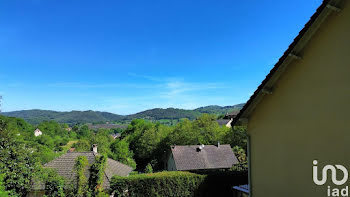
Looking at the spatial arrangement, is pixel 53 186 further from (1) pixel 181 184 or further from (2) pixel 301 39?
(2) pixel 301 39

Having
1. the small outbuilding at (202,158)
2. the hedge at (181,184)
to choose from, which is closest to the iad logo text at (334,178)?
the hedge at (181,184)

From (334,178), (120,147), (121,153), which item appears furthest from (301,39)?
(120,147)

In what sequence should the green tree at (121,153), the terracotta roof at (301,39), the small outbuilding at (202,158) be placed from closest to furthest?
the terracotta roof at (301,39) < the small outbuilding at (202,158) < the green tree at (121,153)

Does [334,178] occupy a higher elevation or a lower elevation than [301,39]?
lower

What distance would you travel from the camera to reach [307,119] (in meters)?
4.21

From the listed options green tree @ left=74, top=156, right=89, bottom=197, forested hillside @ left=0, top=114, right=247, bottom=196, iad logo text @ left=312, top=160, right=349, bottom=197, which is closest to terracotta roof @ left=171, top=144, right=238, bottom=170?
forested hillside @ left=0, top=114, right=247, bottom=196

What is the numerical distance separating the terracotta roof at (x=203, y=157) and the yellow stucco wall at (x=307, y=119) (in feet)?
68.6

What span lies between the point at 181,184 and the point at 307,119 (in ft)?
45.6

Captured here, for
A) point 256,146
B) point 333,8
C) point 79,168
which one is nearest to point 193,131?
point 79,168

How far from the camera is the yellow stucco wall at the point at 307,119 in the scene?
12.2ft

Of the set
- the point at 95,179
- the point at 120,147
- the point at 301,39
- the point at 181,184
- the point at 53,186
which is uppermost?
the point at 301,39

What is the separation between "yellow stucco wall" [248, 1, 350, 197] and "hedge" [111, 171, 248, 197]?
12.0 m

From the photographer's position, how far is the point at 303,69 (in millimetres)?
4297

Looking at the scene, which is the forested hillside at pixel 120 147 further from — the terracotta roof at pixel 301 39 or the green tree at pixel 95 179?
the terracotta roof at pixel 301 39
